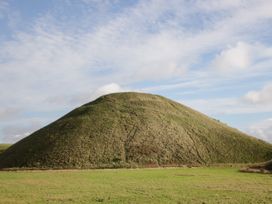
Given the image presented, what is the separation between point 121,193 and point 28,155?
46.3 m

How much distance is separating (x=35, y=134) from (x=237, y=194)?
6386 cm

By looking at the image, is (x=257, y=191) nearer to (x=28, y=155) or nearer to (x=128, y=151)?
(x=128, y=151)

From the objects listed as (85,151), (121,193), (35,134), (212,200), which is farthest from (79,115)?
(212,200)

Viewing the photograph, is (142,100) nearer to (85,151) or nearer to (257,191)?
(85,151)

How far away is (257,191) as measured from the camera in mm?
29109

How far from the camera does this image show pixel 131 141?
7406 centimetres

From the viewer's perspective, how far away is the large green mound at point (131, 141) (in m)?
68.9

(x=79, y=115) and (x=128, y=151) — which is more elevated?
(x=79, y=115)

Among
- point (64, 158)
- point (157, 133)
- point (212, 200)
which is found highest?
point (157, 133)

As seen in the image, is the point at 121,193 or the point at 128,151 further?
the point at 128,151

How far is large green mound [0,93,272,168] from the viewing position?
226 ft

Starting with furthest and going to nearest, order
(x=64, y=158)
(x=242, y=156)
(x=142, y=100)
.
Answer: (x=142, y=100) → (x=242, y=156) → (x=64, y=158)

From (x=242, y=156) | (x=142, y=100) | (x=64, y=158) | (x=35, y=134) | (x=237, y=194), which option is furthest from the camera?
(x=142, y=100)

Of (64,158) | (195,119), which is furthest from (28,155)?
(195,119)
